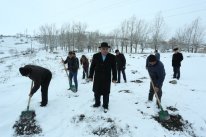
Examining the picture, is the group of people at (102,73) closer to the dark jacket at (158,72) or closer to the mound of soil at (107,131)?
the dark jacket at (158,72)

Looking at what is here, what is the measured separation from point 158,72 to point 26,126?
173 inches

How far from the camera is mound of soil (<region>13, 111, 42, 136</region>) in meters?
5.48

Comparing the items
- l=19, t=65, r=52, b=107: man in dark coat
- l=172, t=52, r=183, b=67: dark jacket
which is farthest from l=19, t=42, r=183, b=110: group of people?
l=172, t=52, r=183, b=67: dark jacket

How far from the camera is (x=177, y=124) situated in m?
5.95

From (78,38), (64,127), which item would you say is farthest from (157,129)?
(78,38)

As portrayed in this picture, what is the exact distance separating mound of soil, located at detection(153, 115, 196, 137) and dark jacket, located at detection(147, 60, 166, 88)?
44.8 inches

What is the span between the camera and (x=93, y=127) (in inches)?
224

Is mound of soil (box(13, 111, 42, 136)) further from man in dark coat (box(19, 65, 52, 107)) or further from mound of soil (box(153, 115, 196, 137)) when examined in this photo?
mound of soil (box(153, 115, 196, 137))

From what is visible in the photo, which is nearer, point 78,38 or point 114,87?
point 114,87

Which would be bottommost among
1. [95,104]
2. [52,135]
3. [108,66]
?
[52,135]

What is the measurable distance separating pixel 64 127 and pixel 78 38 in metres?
60.1

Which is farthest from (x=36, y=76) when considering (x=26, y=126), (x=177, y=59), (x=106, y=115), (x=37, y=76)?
(x=177, y=59)

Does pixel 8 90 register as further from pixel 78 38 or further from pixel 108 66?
pixel 78 38

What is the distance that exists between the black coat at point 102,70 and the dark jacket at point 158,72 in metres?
1.40
